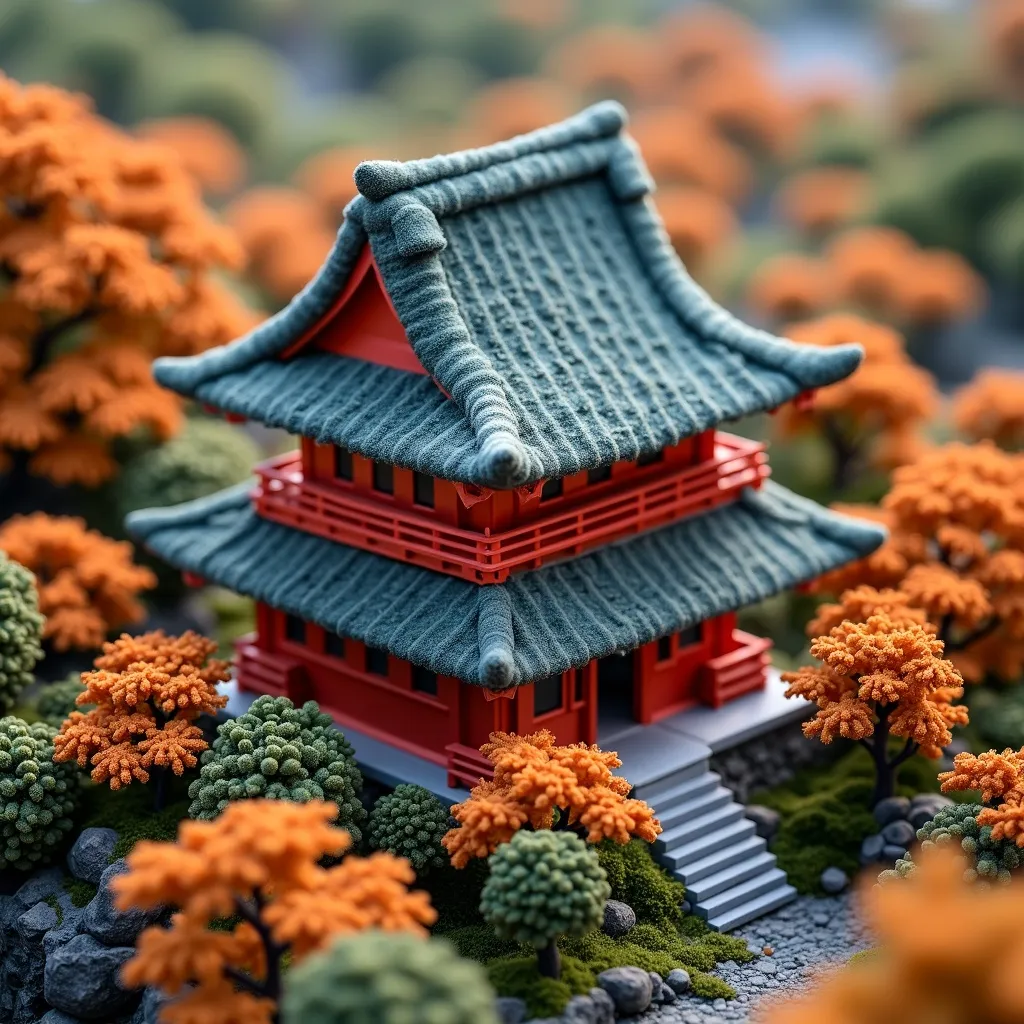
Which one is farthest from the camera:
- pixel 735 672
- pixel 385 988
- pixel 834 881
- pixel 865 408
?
pixel 865 408

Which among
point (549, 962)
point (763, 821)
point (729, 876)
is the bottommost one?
point (729, 876)

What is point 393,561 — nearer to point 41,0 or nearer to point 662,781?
point 662,781

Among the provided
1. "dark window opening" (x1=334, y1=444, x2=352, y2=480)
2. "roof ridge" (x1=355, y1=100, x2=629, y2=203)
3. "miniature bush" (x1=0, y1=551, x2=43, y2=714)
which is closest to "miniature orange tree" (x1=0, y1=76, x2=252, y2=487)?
"miniature bush" (x1=0, y1=551, x2=43, y2=714)

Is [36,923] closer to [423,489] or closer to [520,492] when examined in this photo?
[423,489]

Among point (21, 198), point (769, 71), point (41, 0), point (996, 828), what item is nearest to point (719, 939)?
point (996, 828)

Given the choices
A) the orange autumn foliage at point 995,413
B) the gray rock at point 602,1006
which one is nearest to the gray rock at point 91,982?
the gray rock at point 602,1006

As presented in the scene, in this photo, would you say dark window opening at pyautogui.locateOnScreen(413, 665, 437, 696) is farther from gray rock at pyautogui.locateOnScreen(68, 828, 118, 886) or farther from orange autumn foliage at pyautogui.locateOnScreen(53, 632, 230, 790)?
gray rock at pyautogui.locateOnScreen(68, 828, 118, 886)

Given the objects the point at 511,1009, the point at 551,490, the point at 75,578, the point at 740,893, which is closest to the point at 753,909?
the point at 740,893
